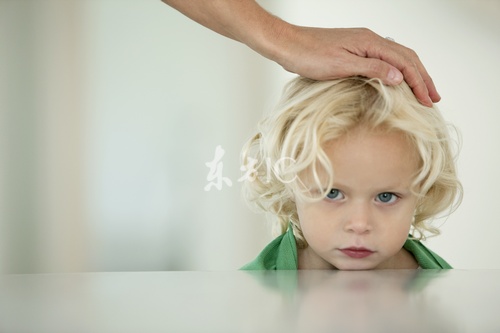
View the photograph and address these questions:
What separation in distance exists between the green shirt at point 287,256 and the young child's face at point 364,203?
0.39 ft

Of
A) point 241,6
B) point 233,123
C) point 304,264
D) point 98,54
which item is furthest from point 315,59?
point 98,54

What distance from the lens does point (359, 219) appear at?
881 millimetres

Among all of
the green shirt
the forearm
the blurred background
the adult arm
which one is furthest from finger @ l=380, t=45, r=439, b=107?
the blurred background

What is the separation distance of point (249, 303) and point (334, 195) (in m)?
0.51

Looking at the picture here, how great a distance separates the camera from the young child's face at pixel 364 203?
2.91 ft

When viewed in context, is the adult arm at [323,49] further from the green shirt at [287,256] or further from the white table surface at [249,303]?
the white table surface at [249,303]

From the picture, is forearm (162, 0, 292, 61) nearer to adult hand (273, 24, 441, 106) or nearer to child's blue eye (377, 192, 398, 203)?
adult hand (273, 24, 441, 106)

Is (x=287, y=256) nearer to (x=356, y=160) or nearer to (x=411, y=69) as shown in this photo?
(x=356, y=160)

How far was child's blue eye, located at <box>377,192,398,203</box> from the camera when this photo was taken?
91 cm

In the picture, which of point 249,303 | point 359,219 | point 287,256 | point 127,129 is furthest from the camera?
point 127,129

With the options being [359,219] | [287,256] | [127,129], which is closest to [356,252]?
[359,219]

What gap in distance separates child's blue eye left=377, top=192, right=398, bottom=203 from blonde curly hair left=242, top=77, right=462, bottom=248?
0.12ft

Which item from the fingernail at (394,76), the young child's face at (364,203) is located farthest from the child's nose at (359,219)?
the fingernail at (394,76)

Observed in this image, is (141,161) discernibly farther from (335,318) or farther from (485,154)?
(335,318)
